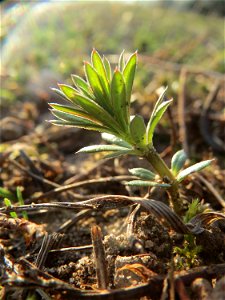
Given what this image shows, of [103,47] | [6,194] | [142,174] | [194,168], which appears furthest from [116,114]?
[103,47]

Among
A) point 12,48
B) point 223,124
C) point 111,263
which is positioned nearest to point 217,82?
point 223,124

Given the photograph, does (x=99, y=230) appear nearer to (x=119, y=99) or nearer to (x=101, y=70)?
(x=119, y=99)

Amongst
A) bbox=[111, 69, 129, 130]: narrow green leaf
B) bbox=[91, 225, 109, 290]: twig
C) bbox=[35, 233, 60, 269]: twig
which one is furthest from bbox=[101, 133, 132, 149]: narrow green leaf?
bbox=[35, 233, 60, 269]: twig

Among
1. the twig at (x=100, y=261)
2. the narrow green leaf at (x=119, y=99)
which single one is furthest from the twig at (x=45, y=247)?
the narrow green leaf at (x=119, y=99)

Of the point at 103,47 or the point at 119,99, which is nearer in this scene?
the point at 119,99

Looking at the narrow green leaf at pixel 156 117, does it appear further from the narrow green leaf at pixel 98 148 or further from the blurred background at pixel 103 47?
the blurred background at pixel 103 47

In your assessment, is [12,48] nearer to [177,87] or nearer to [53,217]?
[177,87]
